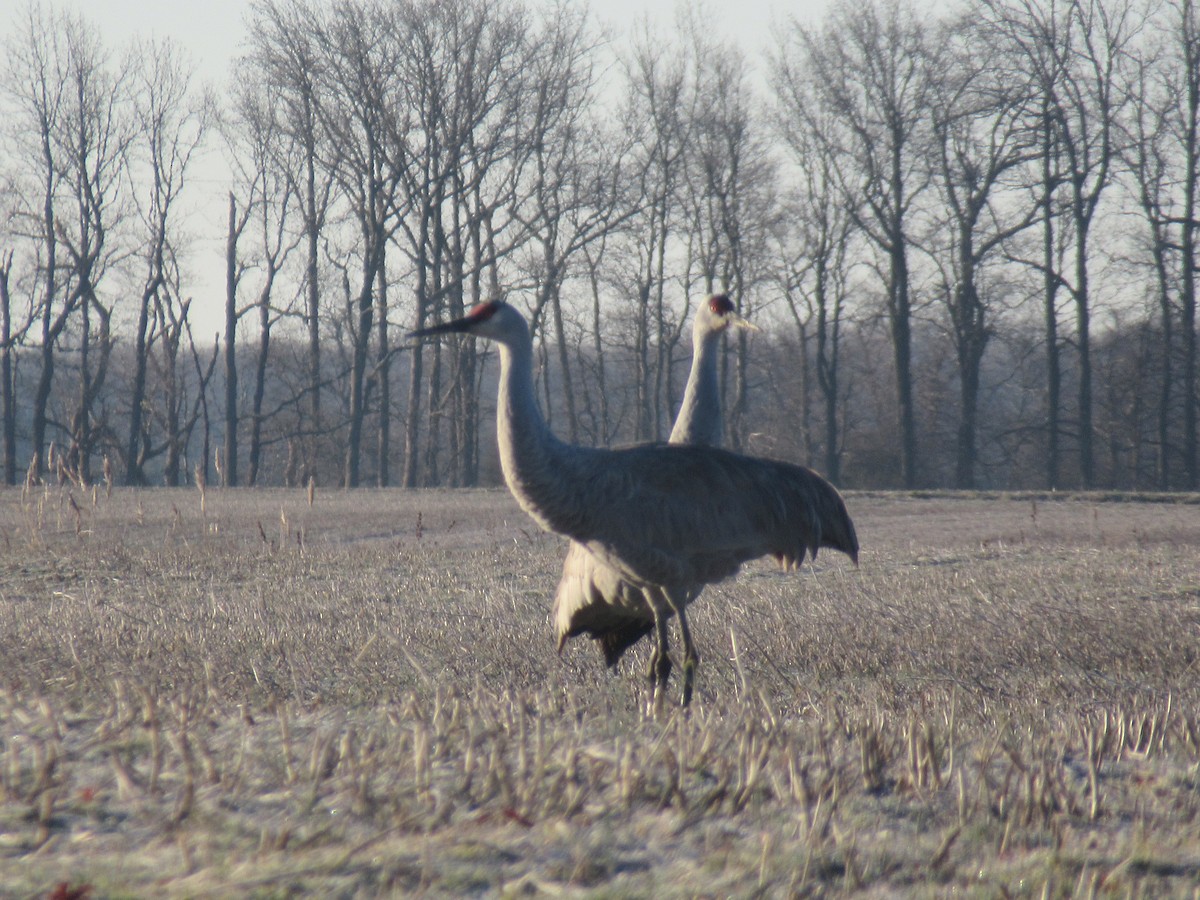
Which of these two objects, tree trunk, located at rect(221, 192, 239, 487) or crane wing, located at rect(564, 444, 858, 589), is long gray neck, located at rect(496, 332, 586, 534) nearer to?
crane wing, located at rect(564, 444, 858, 589)

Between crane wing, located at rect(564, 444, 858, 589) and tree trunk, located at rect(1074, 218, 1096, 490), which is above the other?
tree trunk, located at rect(1074, 218, 1096, 490)

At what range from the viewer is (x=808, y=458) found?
41375mm

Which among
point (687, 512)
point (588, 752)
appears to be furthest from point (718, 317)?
point (588, 752)

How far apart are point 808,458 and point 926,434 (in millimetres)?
3916

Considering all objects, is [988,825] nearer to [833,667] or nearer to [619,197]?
[833,667]

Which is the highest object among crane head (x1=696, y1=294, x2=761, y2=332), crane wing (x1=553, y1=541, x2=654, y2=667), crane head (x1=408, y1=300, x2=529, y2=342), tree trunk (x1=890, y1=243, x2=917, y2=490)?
tree trunk (x1=890, y1=243, x2=917, y2=490)

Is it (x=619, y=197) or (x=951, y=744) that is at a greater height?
(x=619, y=197)

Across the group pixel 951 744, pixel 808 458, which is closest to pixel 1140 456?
pixel 808 458

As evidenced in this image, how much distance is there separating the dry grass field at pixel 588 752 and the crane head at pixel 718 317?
65.7 inches

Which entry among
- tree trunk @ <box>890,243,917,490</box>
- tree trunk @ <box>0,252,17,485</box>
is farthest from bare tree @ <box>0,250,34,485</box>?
tree trunk @ <box>890,243,917,490</box>

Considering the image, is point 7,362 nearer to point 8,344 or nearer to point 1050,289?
point 8,344

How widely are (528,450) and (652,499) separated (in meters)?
0.65

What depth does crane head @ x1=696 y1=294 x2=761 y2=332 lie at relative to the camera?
646cm

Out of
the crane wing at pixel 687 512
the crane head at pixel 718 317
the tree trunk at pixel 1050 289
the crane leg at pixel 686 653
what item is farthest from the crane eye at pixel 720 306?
the tree trunk at pixel 1050 289
